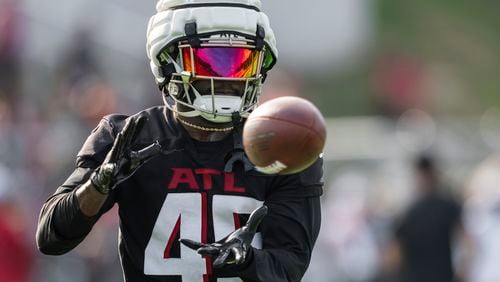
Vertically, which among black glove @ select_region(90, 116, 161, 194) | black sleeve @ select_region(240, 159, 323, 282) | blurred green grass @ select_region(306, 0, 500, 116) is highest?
black glove @ select_region(90, 116, 161, 194)

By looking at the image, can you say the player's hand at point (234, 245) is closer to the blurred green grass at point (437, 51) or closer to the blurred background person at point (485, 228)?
the blurred background person at point (485, 228)

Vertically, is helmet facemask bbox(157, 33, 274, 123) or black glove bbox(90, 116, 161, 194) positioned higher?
helmet facemask bbox(157, 33, 274, 123)

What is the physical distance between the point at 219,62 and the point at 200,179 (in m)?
0.44

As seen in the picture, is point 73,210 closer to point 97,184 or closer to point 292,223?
point 97,184

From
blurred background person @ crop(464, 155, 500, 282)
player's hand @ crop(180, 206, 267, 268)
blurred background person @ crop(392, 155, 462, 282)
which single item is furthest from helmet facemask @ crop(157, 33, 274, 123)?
blurred background person @ crop(392, 155, 462, 282)

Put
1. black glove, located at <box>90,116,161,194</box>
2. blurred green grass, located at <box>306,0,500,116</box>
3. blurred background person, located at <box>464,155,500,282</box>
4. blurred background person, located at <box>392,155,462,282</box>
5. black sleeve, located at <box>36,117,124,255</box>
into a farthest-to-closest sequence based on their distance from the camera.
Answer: blurred green grass, located at <box>306,0,500,116</box> → blurred background person, located at <box>392,155,462,282</box> → blurred background person, located at <box>464,155,500,282</box> → black sleeve, located at <box>36,117,124,255</box> → black glove, located at <box>90,116,161,194</box>

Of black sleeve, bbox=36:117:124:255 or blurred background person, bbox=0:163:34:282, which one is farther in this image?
blurred background person, bbox=0:163:34:282

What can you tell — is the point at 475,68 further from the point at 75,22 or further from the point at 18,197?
the point at 18,197

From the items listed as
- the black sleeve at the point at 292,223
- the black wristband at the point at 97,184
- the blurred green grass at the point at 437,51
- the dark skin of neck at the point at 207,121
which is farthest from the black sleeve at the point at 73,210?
the blurred green grass at the point at 437,51

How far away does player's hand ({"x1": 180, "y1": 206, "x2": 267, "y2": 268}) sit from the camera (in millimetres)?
4500

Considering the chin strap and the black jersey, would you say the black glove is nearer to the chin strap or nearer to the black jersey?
the black jersey

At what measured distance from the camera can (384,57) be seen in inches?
809

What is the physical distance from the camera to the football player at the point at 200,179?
4.84 m

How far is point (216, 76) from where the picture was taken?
486 cm
